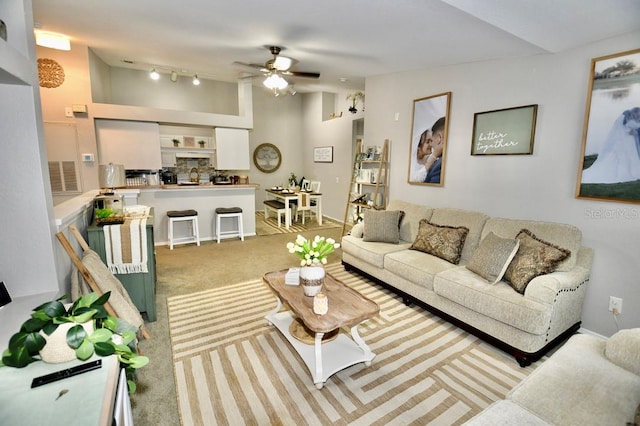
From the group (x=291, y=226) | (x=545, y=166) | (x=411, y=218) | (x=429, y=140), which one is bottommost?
(x=291, y=226)

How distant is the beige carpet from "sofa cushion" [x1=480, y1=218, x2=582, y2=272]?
3783 mm

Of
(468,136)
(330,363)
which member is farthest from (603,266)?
(330,363)

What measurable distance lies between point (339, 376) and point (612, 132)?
2.77 meters

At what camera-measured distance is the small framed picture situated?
7.05 metres

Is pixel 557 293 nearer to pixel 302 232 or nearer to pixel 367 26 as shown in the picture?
pixel 367 26

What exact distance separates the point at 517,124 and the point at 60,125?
5833 millimetres

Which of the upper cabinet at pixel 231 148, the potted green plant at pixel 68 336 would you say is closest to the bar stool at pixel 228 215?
the upper cabinet at pixel 231 148

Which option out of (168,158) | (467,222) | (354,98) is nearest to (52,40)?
(168,158)

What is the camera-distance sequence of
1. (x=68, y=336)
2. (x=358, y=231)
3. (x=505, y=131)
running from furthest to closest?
1. (x=358, y=231)
2. (x=505, y=131)
3. (x=68, y=336)

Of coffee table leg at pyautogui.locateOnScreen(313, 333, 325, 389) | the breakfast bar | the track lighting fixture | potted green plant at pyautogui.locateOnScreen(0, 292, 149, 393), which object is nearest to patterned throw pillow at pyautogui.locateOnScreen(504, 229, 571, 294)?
coffee table leg at pyautogui.locateOnScreen(313, 333, 325, 389)

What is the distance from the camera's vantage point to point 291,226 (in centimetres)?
639

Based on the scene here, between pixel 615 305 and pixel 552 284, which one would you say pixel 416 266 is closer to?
pixel 552 284

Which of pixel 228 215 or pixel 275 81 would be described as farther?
pixel 228 215

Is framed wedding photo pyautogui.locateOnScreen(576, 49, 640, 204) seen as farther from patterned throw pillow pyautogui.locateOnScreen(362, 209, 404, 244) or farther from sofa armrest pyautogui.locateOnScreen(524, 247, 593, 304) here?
patterned throw pillow pyautogui.locateOnScreen(362, 209, 404, 244)
